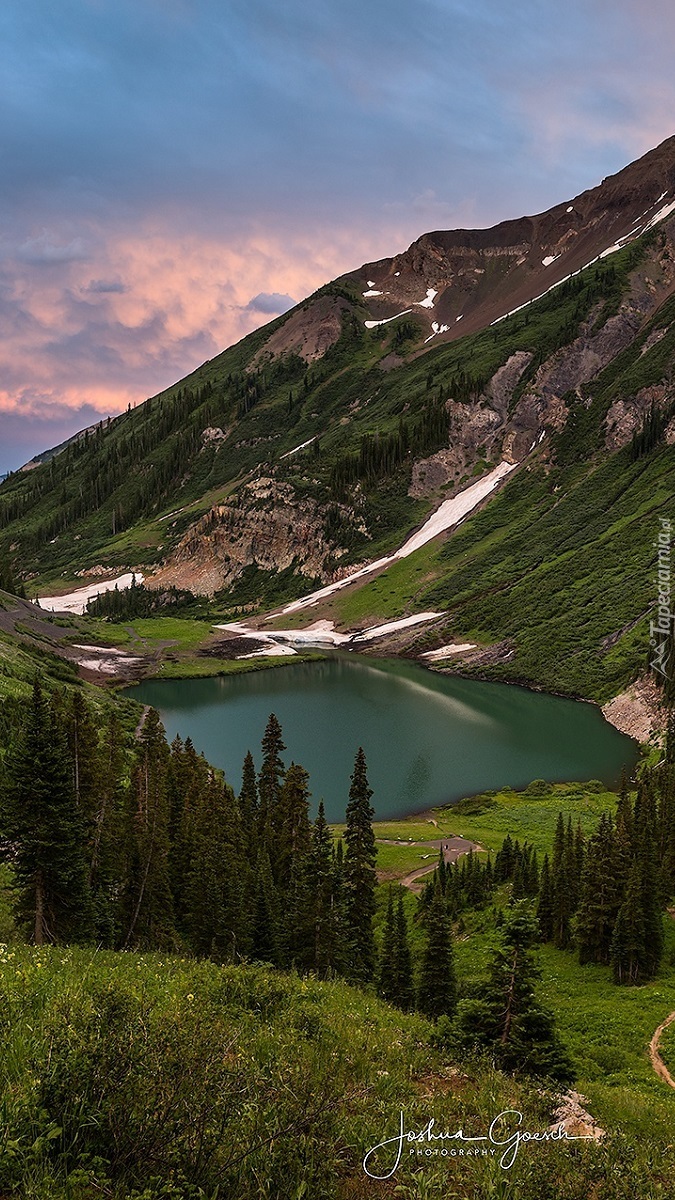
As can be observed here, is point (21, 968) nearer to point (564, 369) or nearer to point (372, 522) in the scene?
point (372, 522)

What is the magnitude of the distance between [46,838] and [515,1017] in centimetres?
1362

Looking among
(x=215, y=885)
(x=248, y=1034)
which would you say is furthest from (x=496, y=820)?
(x=248, y=1034)

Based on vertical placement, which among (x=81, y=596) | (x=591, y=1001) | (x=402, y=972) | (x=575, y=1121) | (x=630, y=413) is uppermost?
(x=630, y=413)

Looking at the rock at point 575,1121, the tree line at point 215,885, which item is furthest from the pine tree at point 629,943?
the rock at point 575,1121

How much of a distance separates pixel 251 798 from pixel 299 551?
136 metres

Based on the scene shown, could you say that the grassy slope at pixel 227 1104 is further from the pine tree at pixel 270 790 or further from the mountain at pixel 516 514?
the mountain at pixel 516 514

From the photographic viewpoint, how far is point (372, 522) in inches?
7101

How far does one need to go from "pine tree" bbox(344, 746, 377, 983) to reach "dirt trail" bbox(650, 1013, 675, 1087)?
1109cm

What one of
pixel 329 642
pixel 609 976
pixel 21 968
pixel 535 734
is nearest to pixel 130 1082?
pixel 21 968

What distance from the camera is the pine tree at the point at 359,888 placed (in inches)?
1207

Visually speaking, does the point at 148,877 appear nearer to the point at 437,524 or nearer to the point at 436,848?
the point at 436,848

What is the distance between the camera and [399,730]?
3410 inches

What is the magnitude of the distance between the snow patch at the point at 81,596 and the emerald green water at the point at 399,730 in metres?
72.1

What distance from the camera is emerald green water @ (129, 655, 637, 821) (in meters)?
71.9
